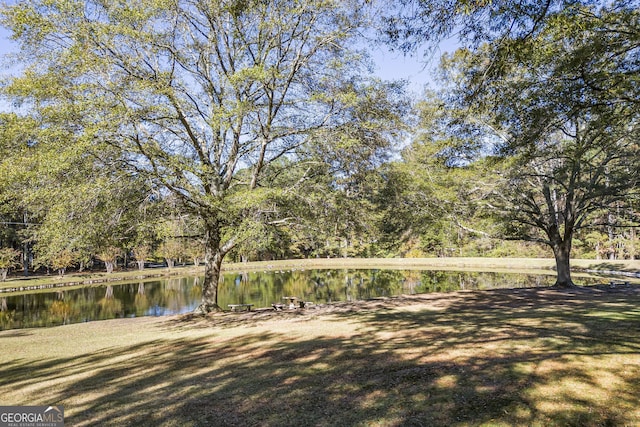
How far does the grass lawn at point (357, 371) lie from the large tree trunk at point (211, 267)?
11.0ft

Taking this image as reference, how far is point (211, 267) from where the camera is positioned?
13.8 m

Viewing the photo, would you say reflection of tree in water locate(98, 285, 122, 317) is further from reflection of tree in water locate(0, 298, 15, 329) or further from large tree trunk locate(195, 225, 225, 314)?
large tree trunk locate(195, 225, 225, 314)

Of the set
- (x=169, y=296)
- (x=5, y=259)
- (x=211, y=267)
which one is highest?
(x=211, y=267)

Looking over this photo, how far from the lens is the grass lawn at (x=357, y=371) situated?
4352 millimetres

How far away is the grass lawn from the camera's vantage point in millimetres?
4352

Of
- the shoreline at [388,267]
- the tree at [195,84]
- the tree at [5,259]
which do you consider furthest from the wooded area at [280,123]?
the tree at [5,259]

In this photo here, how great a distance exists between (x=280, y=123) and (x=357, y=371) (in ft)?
33.9

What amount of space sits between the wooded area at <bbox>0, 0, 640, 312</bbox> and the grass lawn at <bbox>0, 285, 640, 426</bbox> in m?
3.20

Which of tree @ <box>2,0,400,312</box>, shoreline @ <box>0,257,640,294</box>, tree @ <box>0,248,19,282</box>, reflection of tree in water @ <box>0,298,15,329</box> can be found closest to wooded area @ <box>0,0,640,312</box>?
tree @ <box>2,0,400,312</box>

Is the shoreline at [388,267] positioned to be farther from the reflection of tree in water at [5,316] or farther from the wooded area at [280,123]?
the wooded area at [280,123]

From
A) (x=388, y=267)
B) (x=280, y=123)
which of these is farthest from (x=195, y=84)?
(x=388, y=267)

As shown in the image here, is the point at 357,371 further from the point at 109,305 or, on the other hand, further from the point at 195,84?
the point at 109,305

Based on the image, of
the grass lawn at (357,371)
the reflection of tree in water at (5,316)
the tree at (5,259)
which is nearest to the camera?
the grass lawn at (357,371)

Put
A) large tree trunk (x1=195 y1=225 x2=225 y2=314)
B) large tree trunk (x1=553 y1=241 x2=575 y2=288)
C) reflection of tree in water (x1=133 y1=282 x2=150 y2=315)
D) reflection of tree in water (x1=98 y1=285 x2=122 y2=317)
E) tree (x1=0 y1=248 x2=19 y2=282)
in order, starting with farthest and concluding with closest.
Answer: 1. tree (x1=0 y1=248 x2=19 y2=282)
2. reflection of tree in water (x1=133 y1=282 x2=150 y2=315)
3. reflection of tree in water (x1=98 y1=285 x2=122 y2=317)
4. large tree trunk (x1=553 y1=241 x2=575 y2=288)
5. large tree trunk (x1=195 y1=225 x2=225 y2=314)
